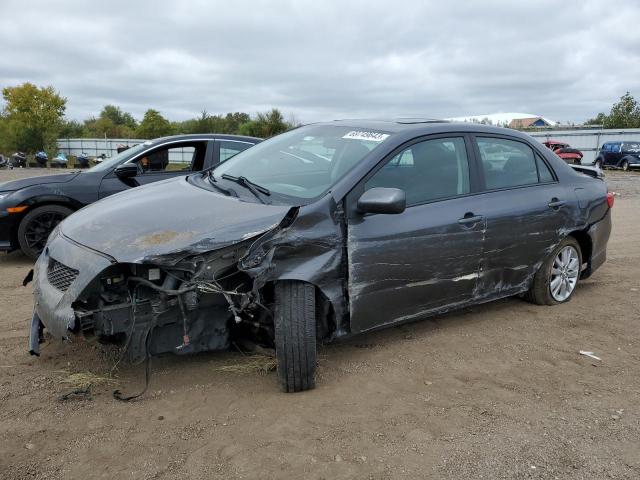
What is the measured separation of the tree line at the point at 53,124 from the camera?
142 feet

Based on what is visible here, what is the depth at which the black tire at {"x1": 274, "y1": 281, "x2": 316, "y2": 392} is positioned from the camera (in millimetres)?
3168

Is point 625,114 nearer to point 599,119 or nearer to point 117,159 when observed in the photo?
point 599,119

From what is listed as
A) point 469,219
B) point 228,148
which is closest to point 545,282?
point 469,219

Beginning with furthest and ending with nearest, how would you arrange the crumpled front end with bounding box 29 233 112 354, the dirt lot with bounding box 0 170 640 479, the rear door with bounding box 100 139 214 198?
the rear door with bounding box 100 139 214 198 < the crumpled front end with bounding box 29 233 112 354 < the dirt lot with bounding box 0 170 640 479

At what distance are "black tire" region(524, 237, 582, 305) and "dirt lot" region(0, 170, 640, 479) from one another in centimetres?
52

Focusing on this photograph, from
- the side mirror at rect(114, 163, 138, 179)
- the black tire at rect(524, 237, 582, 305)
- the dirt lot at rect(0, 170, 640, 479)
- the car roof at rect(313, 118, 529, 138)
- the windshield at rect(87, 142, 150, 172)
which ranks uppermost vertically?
the car roof at rect(313, 118, 529, 138)

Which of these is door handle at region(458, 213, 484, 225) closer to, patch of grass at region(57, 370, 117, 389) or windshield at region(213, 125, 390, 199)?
windshield at region(213, 125, 390, 199)

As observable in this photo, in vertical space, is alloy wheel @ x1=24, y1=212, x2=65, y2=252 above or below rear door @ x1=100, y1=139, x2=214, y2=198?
below

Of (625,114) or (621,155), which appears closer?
(621,155)

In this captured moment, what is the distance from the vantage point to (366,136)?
4008mm

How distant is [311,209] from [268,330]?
0.82 m

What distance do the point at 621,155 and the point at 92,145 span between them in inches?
1426

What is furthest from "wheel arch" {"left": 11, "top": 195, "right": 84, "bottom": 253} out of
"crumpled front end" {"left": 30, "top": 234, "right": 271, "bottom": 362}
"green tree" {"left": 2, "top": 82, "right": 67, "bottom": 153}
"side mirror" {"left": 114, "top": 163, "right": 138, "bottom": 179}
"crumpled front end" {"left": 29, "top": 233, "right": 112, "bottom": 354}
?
"green tree" {"left": 2, "top": 82, "right": 67, "bottom": 153}

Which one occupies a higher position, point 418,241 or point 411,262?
point 418,241
